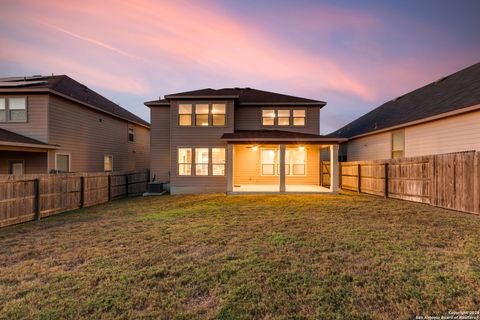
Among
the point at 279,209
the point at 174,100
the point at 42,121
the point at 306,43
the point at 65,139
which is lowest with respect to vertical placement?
the point at 279,209

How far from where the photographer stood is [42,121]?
11.5 metres

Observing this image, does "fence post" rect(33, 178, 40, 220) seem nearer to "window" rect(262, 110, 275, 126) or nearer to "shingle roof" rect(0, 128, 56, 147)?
"shingle roof" rect(0, 128, 56, 147)

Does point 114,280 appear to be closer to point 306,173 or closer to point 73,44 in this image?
point 306,173

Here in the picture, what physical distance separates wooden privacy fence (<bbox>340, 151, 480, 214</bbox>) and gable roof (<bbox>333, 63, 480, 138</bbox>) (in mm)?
3058

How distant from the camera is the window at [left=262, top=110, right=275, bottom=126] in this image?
1492 cm

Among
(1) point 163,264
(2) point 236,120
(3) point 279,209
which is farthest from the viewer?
(2) point 236,120

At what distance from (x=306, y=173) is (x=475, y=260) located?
1121 centimetres

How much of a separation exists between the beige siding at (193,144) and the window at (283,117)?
353cm

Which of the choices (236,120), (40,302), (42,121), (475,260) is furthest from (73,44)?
(475,260)

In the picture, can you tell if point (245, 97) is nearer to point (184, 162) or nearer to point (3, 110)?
point (184, 162)

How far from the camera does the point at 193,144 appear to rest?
43.7 ft

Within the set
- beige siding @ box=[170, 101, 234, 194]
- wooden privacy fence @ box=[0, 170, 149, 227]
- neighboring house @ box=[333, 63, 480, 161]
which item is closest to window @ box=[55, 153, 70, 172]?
wooden privacy fence @ box=[0, 170, 149, 227]

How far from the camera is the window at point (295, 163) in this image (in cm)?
1500

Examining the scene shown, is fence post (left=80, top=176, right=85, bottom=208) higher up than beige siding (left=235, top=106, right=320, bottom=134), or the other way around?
beige siding (left=235, top=106, right=320, bottom=134)
